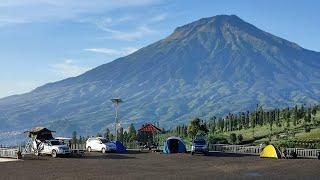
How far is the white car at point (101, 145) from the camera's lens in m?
60.8

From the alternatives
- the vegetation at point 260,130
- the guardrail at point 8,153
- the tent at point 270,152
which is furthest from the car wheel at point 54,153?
the vegetation at point 260,130

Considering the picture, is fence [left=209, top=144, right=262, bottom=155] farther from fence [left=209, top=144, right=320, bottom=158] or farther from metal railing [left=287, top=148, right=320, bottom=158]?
metal railing [left=287, top=148, right=320, bottom=158]

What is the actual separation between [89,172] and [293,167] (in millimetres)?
15268

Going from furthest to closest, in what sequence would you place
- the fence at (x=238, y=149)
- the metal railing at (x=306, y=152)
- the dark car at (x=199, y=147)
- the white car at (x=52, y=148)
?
the fence at (x=238, y=149), the dark car at (x=199, y=147), the metal railing at (x=306, y=152), the white car at (x=52, y=148)

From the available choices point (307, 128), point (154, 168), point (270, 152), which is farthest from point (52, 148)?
point (307, 128)

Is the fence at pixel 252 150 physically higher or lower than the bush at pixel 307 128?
lower

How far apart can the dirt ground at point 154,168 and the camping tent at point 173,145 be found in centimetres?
633

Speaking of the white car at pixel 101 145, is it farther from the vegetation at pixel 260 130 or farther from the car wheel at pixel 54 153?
the vegetation at pixel 260 130

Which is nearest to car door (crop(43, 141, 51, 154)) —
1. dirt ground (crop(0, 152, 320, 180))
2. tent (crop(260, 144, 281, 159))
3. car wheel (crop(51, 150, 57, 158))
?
car wheel (crop(51, 150, 57, 158))

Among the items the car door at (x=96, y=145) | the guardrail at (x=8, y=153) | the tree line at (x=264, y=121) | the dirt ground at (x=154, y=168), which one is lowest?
the dirt ground at (x=154, y=168)

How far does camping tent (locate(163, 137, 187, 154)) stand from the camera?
200 feet

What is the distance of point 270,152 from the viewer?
183 feet

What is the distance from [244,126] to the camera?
155500mm

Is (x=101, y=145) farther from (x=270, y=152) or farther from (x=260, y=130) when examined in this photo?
(x=260, y=130)
